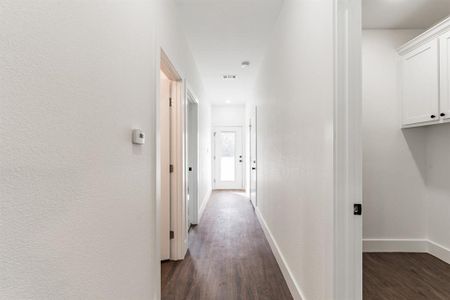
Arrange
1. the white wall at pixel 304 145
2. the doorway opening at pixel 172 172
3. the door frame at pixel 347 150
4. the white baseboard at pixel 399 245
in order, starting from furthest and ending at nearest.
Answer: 1. the white baseboard at pixel 399 245
2. the doorway opening at pixel 172 172
3. the white wall at pixel 304 145
4. the door frame at pixel 347 150

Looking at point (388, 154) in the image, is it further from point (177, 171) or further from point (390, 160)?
point (177, 171)

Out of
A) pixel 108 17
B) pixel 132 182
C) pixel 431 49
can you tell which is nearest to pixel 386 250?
pixel 431 49

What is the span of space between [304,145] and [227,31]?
6.18 feet

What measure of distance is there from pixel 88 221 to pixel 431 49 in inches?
135

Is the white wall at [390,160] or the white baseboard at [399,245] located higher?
the white wall at [390,160]

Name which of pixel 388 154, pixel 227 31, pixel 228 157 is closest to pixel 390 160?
pixel 388 154

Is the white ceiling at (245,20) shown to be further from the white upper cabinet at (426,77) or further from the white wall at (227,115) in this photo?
the white wall at (227,115)

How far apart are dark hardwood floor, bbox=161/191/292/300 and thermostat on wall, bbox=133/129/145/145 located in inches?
56.1

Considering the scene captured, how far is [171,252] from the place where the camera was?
2.65 meters

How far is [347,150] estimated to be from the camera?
49.2 inches

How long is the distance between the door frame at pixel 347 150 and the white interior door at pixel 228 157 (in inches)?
248

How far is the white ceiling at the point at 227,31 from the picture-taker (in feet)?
7.93

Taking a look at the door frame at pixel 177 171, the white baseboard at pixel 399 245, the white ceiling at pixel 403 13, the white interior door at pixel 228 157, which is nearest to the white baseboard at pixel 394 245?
the white baseboard at pixel 399 245

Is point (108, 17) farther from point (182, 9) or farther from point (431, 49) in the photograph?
point (431, 49)
